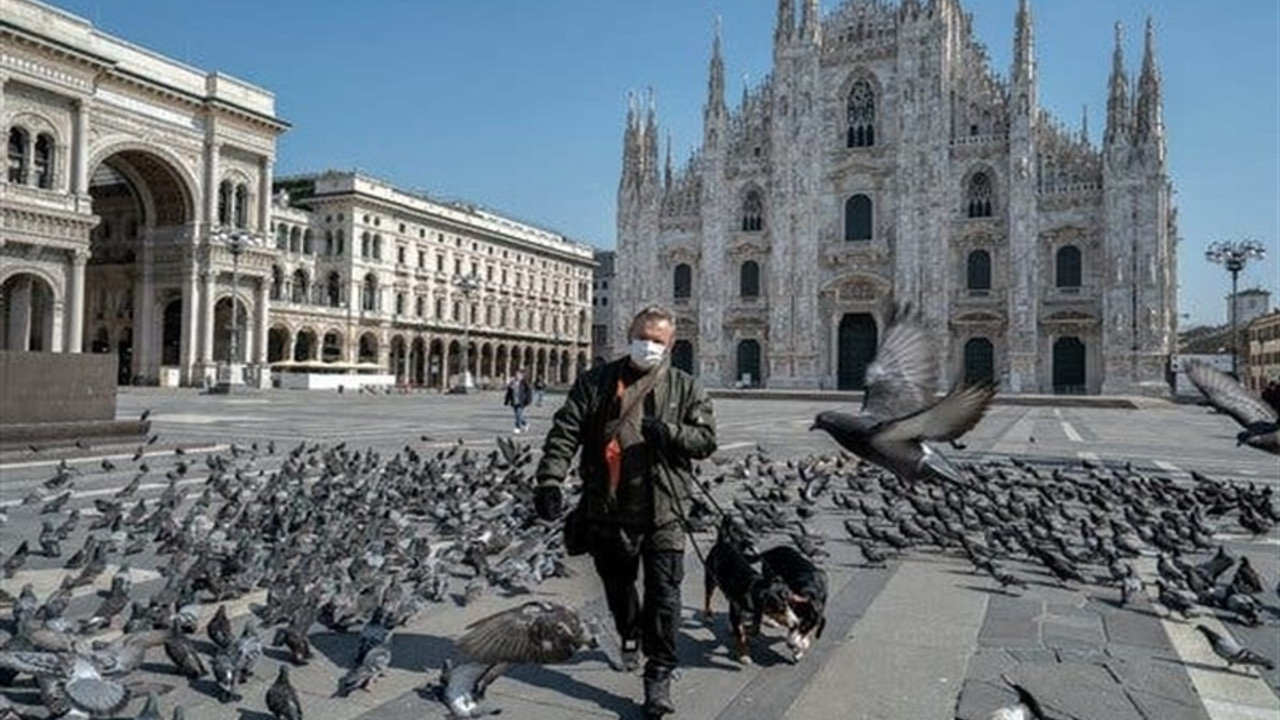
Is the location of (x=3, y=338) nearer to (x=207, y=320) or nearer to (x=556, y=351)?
(x=207, y=320)

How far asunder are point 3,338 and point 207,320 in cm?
870

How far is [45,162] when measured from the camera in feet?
127

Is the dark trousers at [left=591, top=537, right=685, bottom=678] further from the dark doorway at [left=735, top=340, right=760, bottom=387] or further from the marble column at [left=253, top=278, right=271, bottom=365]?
the marble column at [left=253, top=278, right=271, bottom=365]

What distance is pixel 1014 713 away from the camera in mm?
2936

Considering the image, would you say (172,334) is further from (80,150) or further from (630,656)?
(630,656)

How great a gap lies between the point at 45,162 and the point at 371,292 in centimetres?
2523

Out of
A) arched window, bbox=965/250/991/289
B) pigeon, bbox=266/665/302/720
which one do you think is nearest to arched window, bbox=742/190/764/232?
arched window, bbox=965/250/991/289

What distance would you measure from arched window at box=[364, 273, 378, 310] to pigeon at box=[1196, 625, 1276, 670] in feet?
204

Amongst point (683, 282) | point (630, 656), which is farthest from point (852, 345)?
point (630, 656)

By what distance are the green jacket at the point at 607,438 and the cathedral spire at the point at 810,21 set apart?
47663 millimetres

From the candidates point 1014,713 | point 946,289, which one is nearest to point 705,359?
point 946,289

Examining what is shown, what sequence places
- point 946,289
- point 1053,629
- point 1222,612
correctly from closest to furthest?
point 1053,629, point 1222,612, point 946,289

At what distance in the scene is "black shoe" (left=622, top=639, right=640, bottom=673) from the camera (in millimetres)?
4047

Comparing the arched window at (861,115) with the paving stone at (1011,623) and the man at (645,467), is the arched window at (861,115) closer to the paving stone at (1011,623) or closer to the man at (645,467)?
the paving stone at (1011,623)
